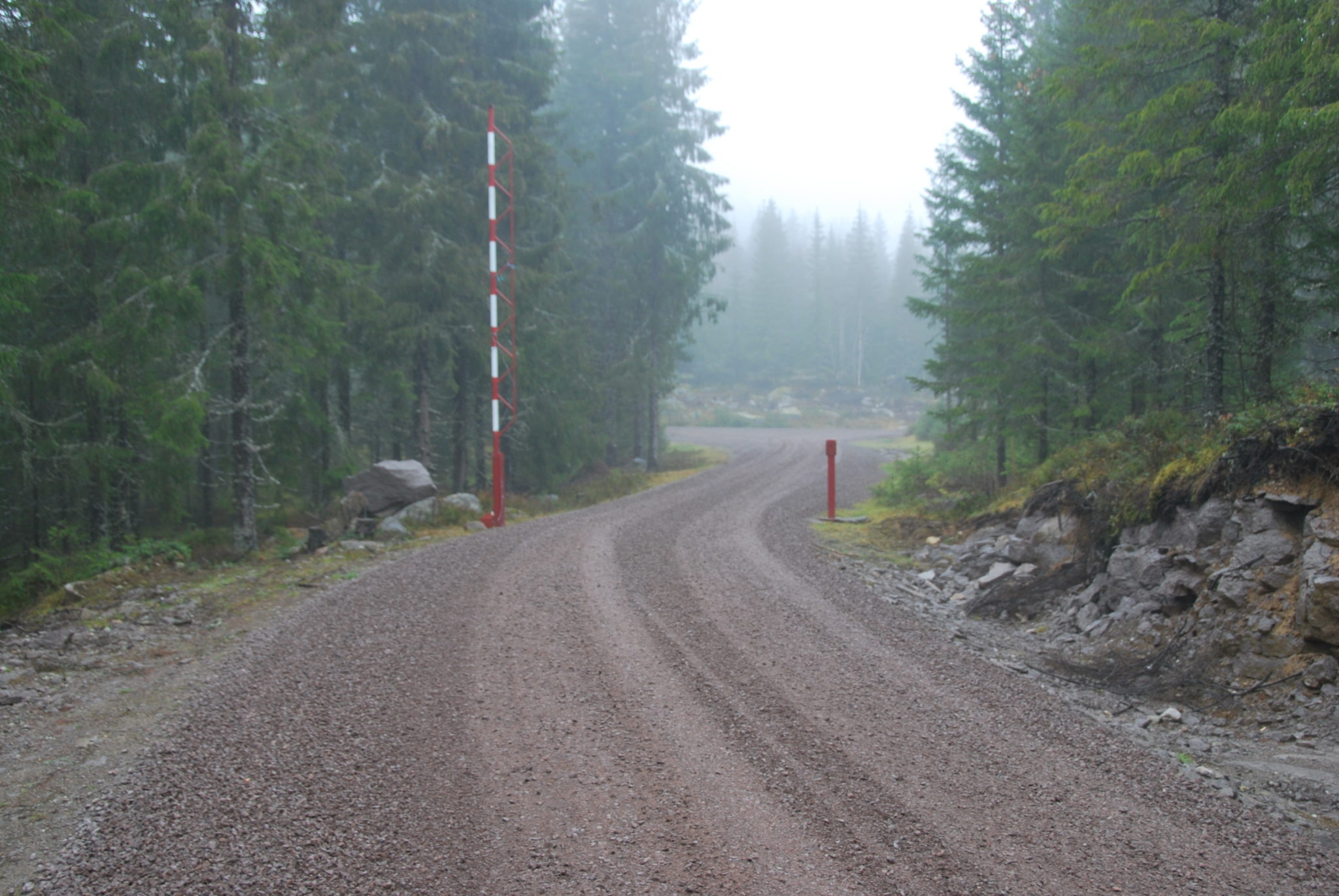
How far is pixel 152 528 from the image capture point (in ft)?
50.8

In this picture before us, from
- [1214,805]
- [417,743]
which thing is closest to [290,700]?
[417,743]

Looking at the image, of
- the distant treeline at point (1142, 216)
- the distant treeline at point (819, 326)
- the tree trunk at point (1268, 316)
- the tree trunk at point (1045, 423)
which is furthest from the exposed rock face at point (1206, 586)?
the distant treeline at point (819, 326)

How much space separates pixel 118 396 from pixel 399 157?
9.20 meters

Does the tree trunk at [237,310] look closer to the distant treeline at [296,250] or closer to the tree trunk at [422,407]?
the distant treeline at [296,250]

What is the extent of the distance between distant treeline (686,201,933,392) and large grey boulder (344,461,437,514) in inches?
2142

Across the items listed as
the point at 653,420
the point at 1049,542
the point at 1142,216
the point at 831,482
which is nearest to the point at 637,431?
the point at 653,420

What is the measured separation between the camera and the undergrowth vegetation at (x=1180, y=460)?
6398 millimetres

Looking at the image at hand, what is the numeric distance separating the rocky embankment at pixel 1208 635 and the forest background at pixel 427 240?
2275 mm

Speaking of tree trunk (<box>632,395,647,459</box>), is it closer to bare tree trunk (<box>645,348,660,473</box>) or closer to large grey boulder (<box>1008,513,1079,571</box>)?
bare tree trunk (<box>645,348,660,473</box>)

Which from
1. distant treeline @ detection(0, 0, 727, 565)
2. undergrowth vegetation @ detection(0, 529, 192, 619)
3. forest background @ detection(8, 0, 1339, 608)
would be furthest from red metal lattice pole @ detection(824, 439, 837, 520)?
undergrowth vegetation @ detection(0, 529, 192, 619)

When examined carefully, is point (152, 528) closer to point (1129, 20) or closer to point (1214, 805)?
point (1214, 805)

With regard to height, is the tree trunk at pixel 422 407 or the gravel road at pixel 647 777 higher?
the tree trunk at pixel 422 407

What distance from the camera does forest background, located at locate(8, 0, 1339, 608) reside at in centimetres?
886

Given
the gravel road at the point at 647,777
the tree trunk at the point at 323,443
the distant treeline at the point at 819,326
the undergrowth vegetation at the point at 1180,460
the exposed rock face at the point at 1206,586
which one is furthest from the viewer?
the distant treeline at the point at 819,326
